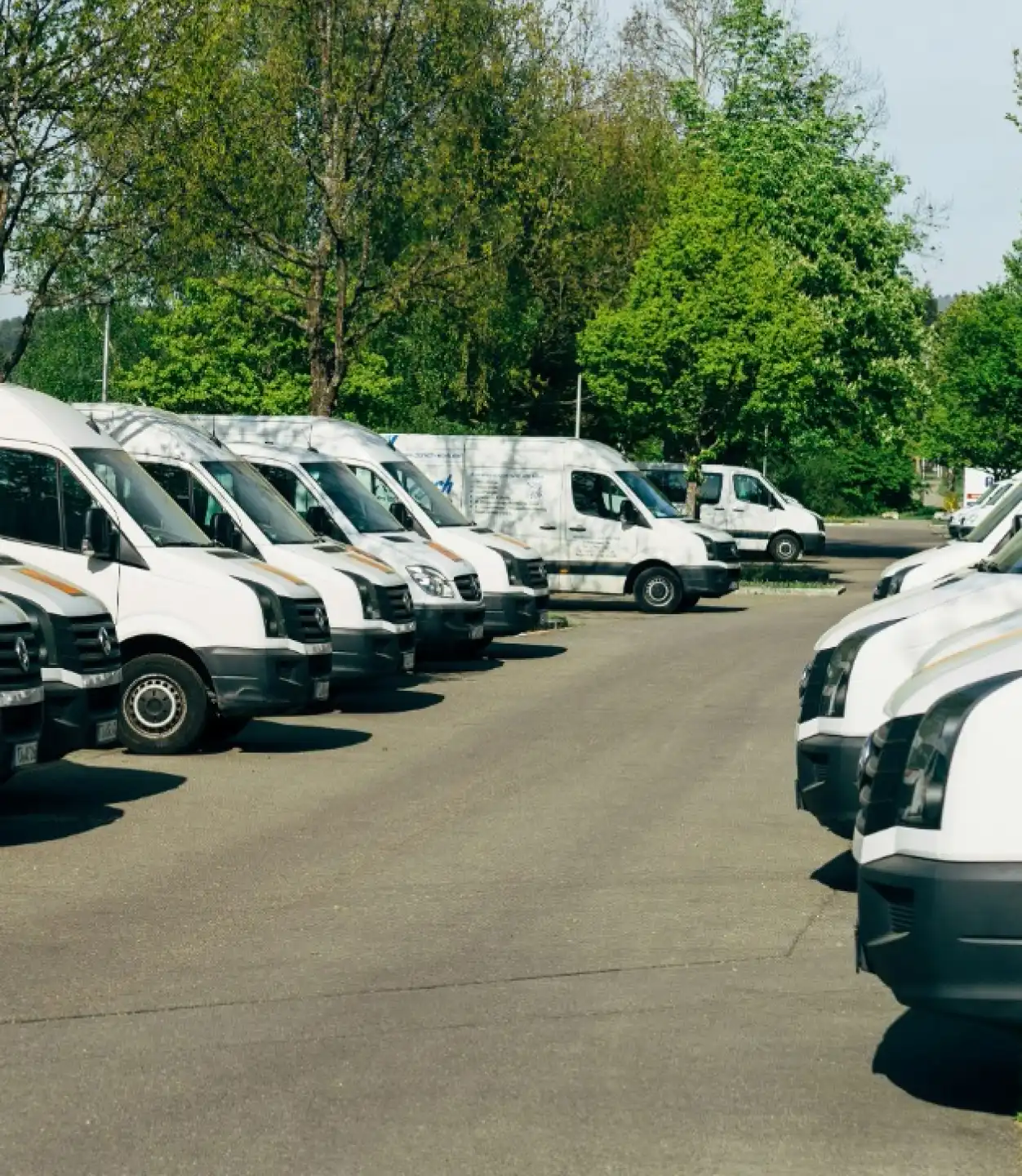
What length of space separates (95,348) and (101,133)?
6120 centimetres

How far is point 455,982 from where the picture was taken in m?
7.93

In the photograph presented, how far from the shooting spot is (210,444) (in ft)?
59.5

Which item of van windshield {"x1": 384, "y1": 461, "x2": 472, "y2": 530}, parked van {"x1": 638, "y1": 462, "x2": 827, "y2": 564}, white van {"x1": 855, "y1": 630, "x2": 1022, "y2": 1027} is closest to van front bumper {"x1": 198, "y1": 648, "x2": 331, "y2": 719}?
van windshield {"x1": 384, "y1": 461, "x2": 472, "y2": 530}

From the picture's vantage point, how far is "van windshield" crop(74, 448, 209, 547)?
606 inches

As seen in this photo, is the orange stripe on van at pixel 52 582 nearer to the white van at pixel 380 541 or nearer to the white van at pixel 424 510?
the white van at pixel 380 541

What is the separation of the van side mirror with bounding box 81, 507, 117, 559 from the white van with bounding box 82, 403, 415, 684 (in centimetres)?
231

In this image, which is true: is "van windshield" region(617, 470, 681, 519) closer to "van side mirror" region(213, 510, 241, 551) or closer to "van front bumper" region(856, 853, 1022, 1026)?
"van side mirror" region(213, 510, 241, 551)

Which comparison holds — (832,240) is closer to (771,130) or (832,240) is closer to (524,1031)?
(771,130)

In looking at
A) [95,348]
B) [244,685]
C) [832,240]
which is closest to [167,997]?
[244,685]

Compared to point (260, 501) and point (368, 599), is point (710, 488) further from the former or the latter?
point (368, 599)

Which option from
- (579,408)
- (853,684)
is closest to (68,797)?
(853,684)

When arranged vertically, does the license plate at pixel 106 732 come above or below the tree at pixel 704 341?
below

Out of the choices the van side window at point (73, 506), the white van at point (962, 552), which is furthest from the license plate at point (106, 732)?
the white van at point (962, 552)

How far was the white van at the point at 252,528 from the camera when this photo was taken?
1767 centimetres
